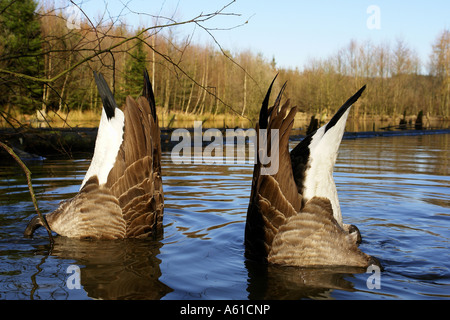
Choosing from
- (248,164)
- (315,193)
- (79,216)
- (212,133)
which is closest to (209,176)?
(248,164)

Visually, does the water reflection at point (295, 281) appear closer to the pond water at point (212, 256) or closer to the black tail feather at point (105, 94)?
the pond water at point (212, 256)

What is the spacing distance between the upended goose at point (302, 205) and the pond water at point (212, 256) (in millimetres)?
159

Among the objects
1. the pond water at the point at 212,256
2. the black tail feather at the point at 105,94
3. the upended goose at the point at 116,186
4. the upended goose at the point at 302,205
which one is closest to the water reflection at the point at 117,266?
the pond water at the point at 212,256

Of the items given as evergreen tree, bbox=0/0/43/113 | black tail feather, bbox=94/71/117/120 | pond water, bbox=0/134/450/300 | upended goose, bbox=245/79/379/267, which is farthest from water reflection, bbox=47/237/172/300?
evergreen tree, bbox=0/0/43/113

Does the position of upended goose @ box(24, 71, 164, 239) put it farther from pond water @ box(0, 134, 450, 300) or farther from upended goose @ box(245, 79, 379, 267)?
upended goose @ box(245, 79, 379, 267)

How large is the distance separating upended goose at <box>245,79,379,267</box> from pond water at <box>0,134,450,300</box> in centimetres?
16

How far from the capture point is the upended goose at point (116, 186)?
14.8ft

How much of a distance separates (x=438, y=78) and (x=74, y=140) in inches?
2639

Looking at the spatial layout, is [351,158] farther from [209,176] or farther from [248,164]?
[209,176]

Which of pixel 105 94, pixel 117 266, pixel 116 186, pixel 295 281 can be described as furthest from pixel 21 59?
pixel 295 281
